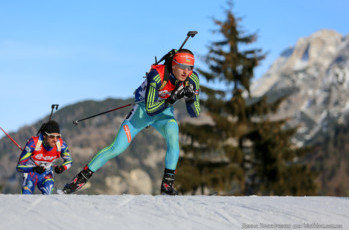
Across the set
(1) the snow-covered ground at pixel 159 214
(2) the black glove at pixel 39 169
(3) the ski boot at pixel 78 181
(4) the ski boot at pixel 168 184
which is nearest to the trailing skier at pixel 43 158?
(2) the black glove at pixel 39 169

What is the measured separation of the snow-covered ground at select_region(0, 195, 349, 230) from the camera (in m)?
4.46

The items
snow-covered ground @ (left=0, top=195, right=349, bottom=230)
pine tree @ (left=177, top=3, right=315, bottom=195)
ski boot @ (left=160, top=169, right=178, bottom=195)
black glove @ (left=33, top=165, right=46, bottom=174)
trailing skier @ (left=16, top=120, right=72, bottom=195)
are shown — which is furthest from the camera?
pine tree @ (left=177, top=3, right=315, bottom=195)

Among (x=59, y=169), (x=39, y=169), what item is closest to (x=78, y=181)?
(x=59, y=169)

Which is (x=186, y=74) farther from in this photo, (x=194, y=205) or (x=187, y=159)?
(x=187, y=159)

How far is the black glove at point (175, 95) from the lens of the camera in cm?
703

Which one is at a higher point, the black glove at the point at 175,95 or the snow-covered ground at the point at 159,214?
the black glove at the point at 175,95

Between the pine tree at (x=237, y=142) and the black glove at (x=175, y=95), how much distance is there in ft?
55.7

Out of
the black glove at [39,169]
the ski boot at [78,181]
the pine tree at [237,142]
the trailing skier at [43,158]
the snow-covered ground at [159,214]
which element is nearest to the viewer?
the snow-covered ground at [159,214]

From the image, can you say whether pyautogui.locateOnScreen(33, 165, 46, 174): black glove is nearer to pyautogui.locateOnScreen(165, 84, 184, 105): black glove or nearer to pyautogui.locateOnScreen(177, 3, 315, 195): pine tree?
pyautogui.locateOnScreen(165, 84, 184, 105): black glove

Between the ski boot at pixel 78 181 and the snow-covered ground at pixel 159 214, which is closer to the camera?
the snow-covered ground at pixel 159 214

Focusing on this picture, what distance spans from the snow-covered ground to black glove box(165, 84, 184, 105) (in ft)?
5.82

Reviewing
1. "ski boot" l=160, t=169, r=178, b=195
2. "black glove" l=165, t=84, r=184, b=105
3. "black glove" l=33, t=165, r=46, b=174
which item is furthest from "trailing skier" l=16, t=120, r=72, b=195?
"black glove" l=165, t=84, r=184, b=105

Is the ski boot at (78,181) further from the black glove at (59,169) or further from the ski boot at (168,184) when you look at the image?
the ski boot at (168,184)

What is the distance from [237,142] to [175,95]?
18.5 meters
